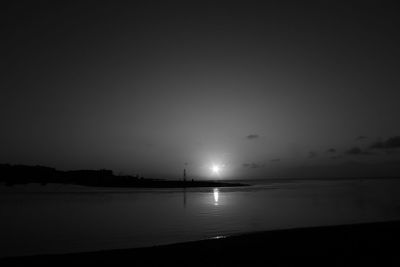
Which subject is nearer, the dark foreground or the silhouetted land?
the dark foreground

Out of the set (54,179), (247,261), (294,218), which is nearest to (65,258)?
(247,261)

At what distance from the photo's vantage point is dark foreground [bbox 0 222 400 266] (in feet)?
46.0

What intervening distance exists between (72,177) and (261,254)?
165 meters

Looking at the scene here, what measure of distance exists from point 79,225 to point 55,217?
762 centimetres

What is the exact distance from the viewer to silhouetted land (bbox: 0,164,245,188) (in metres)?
151

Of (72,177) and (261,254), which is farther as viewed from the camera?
(72,177)

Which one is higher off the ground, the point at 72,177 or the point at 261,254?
the point at 72,177

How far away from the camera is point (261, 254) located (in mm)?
15617

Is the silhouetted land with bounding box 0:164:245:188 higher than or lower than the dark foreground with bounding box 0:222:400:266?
higher

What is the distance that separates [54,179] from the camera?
161 meters

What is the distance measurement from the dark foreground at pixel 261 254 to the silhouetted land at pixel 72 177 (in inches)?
5280

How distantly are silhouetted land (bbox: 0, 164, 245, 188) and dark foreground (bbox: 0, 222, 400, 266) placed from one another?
134 meters

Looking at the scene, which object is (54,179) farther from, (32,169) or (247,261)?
(247,261)

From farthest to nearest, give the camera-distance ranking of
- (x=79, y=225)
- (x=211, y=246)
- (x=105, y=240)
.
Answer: (x=79, y=225) → (x=105, y=240) → (x=211, y=246)
